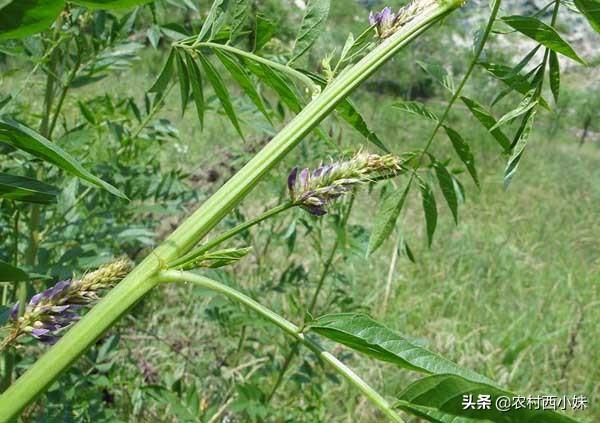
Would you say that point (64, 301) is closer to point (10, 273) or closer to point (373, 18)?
point (10, 273)

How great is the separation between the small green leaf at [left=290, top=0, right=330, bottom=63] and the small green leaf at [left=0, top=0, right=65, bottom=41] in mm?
223

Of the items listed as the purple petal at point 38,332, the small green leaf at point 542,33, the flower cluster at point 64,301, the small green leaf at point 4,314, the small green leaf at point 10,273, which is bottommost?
the small green leaf at point 4,314

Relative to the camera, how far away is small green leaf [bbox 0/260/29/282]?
1.07 feet

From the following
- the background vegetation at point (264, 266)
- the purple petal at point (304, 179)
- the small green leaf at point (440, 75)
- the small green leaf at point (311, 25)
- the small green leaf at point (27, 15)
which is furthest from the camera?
the background vegetation at point (264, 266)

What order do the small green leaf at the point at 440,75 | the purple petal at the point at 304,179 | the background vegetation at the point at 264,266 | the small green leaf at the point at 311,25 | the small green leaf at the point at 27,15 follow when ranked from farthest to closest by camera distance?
1. the background vegetation at the point at 264,266
2. the small green leaf at the point at 440,75
3. the small green leaf at the point at 311,25
4. the purple petal at the point at 304,179
5. the small green leaf at the point at 27,15

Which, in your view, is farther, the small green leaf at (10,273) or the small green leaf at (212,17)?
the small green leaf at (212,17)

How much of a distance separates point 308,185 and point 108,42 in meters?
0.82

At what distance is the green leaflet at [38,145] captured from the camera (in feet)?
1.08

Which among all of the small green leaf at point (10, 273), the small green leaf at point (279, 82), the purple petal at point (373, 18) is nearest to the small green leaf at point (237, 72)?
the small green leaf at point (279, 82)

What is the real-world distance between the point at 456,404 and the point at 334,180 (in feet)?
0.47

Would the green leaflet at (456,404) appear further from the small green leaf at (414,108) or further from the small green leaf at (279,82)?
the small green leaf at (414,108)

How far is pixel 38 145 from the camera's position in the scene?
336 mm

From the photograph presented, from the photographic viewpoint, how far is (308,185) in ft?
1.23

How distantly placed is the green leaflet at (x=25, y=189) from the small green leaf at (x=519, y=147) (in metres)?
0.33
